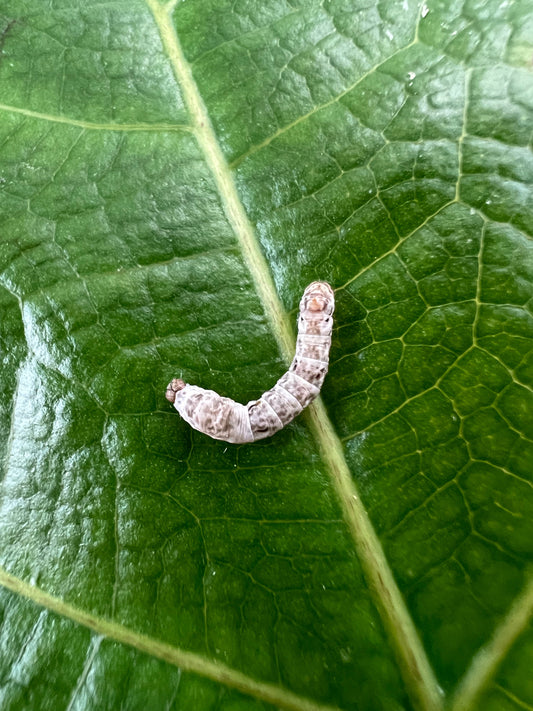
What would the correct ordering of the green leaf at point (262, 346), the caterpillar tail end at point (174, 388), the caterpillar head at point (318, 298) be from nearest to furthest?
1. the green leaf at point (262, 346)
2. the caterpillar head at point (318, 298)
3. the caterpillar tail end at point (174, 388)

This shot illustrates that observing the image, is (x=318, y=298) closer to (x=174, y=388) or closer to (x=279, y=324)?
(x=279, y=324)

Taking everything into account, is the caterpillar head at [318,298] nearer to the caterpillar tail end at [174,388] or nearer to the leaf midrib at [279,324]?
the leaf midrib at [279,324]

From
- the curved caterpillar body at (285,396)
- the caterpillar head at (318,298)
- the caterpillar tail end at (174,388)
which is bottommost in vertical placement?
the curved caterpillar body at (285,396)

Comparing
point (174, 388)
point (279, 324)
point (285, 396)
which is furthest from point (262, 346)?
point (174, 388)

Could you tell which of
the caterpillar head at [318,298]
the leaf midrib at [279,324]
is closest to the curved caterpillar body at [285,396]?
the caterpillar head at [318,298]

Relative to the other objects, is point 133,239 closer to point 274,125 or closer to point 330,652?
point 274,125

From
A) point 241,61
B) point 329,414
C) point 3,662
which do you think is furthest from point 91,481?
point 241,61
